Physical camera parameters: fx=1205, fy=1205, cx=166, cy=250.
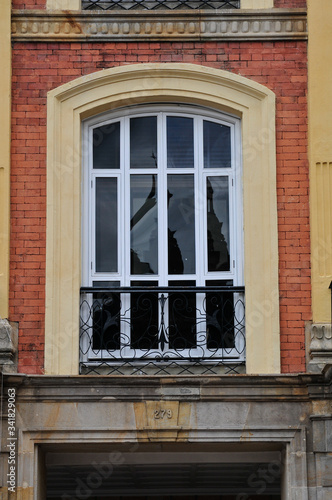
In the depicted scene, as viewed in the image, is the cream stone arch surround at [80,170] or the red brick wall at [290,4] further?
the red brick wall at [290,4]

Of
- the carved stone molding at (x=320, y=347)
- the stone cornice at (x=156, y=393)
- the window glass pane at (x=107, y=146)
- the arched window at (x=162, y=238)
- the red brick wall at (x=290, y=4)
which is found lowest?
the stone cornice at (x=156, y=393)

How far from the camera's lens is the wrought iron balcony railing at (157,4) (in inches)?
536

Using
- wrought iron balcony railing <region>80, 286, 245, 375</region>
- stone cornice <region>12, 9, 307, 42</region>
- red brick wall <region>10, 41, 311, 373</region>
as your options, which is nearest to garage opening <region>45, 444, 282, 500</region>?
wrought iron balcony railing <region>80, 286, 245, 375</region>

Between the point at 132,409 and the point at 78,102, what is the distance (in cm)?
340

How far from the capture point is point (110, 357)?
12.7 metres

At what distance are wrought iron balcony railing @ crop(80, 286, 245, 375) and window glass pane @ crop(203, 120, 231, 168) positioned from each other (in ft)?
4.72

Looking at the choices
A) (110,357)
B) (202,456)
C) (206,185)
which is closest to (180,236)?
(206,185)

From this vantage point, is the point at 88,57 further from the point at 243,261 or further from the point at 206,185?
the point at 243,261

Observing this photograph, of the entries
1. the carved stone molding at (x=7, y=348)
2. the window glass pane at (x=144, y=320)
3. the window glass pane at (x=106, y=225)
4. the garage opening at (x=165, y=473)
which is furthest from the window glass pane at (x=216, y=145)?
the garage opening at (x=165, y=473)

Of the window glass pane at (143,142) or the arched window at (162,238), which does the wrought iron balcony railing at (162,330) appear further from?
the window glass pane at (143,142)

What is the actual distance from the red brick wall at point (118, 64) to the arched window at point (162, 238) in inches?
20.4

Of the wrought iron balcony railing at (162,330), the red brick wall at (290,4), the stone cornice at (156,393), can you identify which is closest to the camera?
the stone cornice at (156,393)

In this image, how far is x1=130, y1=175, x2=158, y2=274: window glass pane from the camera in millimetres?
13016

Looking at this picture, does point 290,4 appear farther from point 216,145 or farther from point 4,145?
point 4,145
